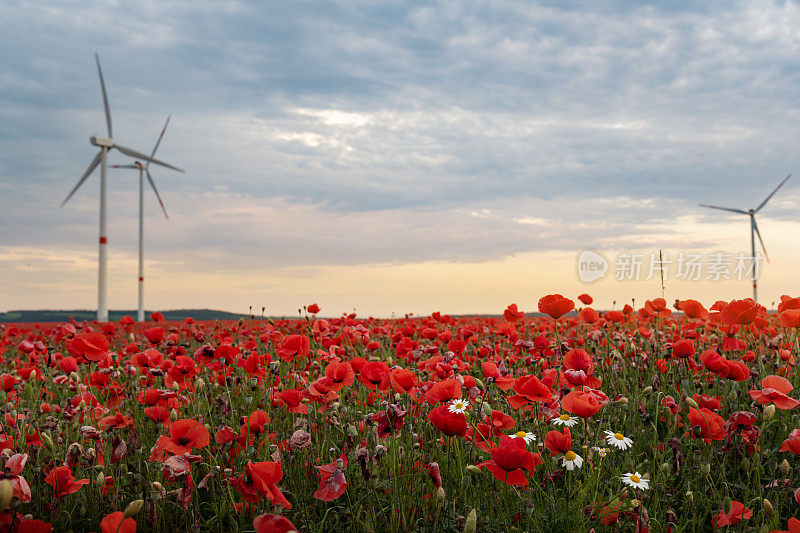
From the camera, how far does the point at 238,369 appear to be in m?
5.77

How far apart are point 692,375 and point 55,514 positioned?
5.17 metres

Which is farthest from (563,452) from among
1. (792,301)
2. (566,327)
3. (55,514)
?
(566,327)

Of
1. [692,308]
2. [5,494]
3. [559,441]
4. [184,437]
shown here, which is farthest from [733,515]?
[5,494]

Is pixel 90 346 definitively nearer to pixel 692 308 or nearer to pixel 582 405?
pixel 582 405

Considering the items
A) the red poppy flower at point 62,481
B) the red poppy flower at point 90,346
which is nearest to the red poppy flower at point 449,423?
the red poppy flower at point 62,481

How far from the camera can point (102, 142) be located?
27.2 meters

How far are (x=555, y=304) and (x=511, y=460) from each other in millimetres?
1772

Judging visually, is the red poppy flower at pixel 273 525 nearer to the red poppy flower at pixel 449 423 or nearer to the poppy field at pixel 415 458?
the poppy field at pixel 415 458

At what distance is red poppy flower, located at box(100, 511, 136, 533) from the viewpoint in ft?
8.38

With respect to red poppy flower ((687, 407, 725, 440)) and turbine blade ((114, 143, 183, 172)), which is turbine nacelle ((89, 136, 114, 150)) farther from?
red poppy flower ((687, 407, 725, 440))

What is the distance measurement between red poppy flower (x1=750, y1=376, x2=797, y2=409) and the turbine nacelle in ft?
96.5

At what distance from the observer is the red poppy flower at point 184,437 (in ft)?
9.75

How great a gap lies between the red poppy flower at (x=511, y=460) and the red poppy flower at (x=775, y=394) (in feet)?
5.71

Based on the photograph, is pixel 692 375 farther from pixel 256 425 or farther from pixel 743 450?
pixel 256 425
